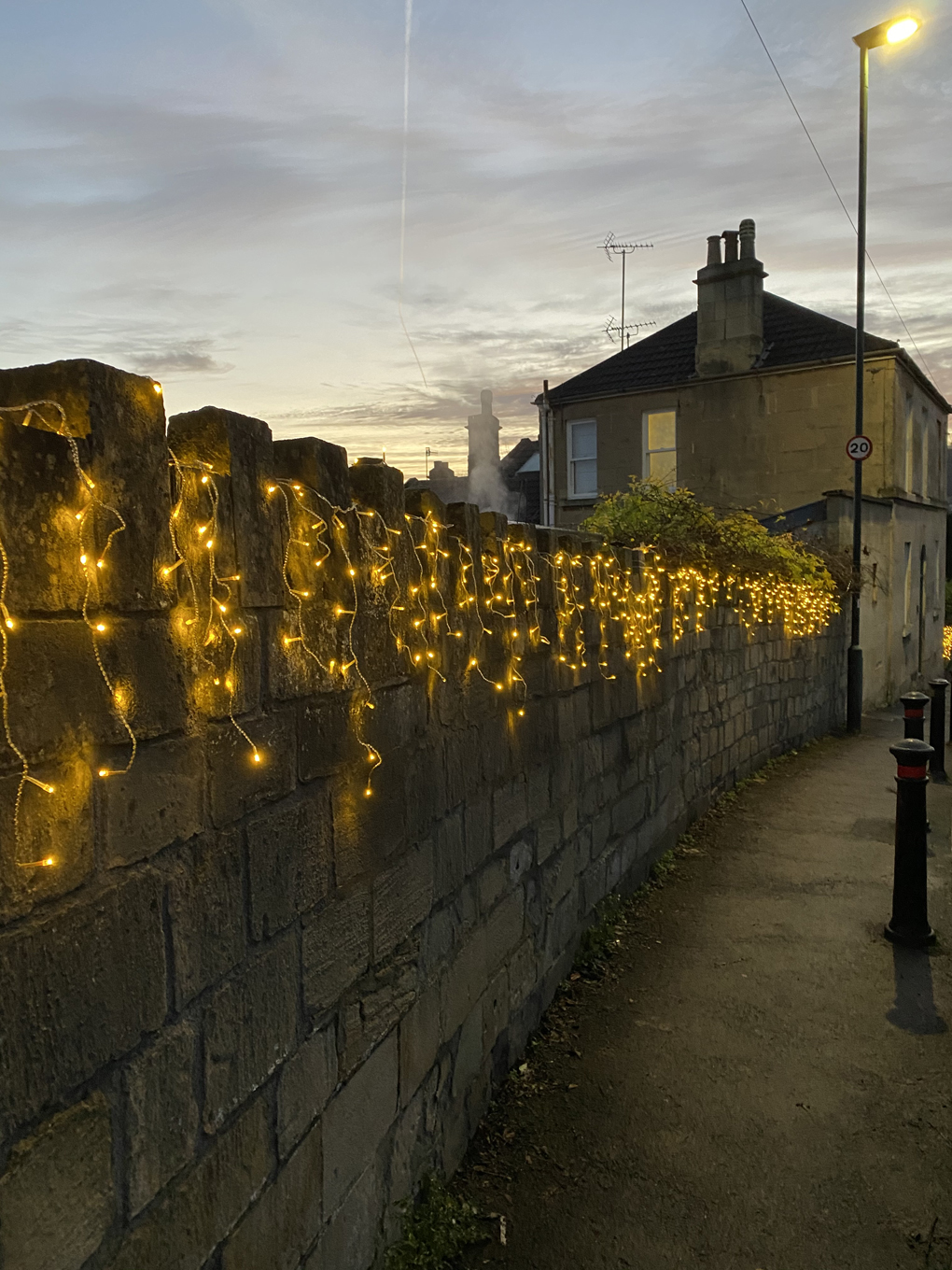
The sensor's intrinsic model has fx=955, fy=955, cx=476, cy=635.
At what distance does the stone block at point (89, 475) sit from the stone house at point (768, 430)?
13.8 meters

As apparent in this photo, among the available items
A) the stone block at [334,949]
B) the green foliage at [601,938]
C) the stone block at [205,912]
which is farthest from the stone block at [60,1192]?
the green foliage at [601,938]

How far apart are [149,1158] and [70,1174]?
0.74ft

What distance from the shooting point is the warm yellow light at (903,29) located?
11.4 metres

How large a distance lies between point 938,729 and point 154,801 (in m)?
9.65

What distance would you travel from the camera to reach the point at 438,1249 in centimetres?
290

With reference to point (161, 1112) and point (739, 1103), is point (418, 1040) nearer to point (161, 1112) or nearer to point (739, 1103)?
point (161, 1112)

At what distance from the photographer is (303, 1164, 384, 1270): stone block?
2443 mm

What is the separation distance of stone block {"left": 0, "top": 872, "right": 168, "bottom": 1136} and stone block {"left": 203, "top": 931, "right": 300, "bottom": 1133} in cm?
22

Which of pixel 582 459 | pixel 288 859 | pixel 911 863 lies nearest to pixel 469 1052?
pixel 288 859

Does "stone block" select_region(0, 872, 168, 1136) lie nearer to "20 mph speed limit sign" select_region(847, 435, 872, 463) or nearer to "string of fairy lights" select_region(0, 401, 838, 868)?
"string of fairy lights" select_region(0, 401, 838, 868)

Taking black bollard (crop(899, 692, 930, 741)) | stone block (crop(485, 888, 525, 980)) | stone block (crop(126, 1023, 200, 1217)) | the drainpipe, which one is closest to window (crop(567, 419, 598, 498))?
the drainpipe

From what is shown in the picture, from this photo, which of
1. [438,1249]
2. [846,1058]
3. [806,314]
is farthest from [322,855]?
[806,314]

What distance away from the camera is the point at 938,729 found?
9828mm

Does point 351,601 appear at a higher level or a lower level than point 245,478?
lower
